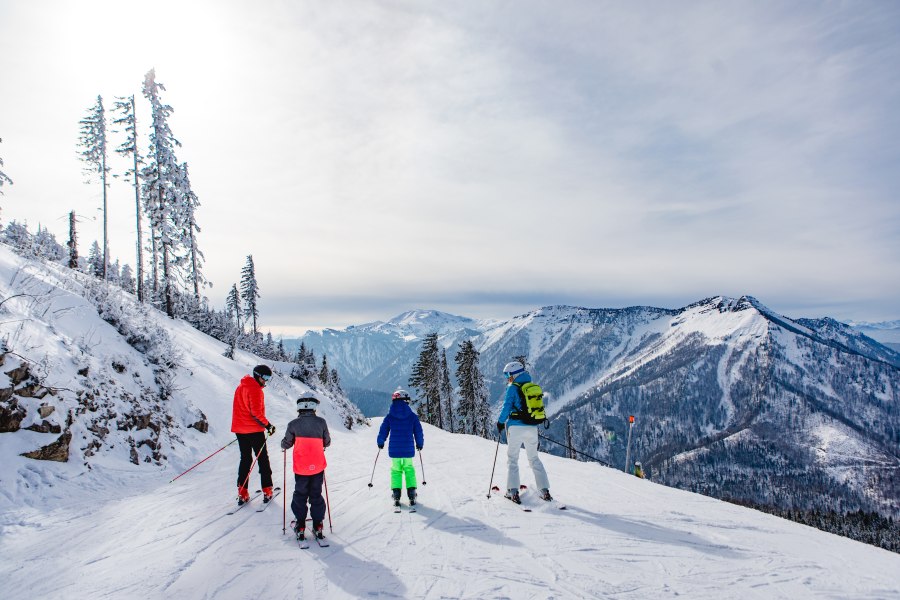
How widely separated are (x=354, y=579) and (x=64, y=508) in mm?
5887

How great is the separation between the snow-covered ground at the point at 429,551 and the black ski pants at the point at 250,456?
0.53m

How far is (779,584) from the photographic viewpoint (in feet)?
17.0

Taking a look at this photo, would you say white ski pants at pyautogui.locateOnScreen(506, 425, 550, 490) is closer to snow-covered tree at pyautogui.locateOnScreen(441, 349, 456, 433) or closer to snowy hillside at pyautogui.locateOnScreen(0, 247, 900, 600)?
snowy hillside at pyautogui.locateOnScreen(0, 247, 900, 600)

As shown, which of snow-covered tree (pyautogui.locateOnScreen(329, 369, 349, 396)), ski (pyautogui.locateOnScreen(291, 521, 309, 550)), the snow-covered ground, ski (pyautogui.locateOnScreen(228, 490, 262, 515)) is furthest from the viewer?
snow-covered tree (pyautogui.locateOnScreen(329, 369, 349, 396))

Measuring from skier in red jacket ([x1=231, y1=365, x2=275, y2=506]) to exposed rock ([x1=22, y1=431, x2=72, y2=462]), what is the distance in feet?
11.5

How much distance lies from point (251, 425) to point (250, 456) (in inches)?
24.6

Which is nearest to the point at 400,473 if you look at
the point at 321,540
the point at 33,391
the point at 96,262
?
the point at 321,540

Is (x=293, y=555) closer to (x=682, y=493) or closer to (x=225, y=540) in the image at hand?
(x=225, y=540)

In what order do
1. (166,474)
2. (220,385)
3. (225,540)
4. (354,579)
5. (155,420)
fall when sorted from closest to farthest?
1. (354,579)
2. (225,540)
3. (166,474)
4. (155,420)
5. (220,385)

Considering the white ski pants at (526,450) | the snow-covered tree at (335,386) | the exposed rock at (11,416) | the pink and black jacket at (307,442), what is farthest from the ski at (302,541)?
the snow-covered tree at (335,386)

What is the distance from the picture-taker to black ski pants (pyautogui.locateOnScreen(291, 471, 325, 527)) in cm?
633

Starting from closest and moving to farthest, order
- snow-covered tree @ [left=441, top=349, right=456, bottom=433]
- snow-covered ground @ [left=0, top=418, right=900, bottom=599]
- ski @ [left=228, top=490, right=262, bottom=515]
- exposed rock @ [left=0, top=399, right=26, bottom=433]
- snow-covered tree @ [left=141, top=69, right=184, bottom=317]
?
snow-covered ground @ [left=0, top=418, right=900, bottom=599] → ski @ [left=228, top=490, right=262, bottom=515] → exposed rock @ [left=0, top=399, right=26, bottom=433] → snow-covered tree @ [left=141, top=69, right=184, bottom=317] → snow-covered tree @ [left=441, top=349, right=456, bottom=433]

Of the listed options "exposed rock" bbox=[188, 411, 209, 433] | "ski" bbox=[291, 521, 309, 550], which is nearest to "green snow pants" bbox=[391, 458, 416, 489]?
"ski" bbox=[291, 521, 309, 550]

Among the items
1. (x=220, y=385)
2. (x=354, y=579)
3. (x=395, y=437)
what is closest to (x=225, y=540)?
(x=354, y=579)
